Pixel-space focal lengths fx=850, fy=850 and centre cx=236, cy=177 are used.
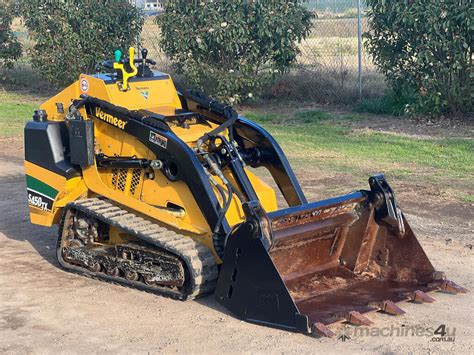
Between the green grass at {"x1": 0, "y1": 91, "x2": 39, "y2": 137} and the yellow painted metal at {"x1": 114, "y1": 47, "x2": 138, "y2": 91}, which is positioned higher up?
the yellow painted metal at {"x1": 114, "y1": 47, "x2": 138, "y2": 91}

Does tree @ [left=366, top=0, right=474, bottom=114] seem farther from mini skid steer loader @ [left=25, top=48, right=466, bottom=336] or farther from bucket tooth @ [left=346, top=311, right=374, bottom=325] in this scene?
bucket tooth @ [left=346, top=311, right=374, bottom=325]

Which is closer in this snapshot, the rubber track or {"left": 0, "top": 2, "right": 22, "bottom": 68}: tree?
the rubber track

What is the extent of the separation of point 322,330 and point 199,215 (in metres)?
1.57

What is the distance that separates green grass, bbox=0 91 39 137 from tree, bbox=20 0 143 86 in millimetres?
1007

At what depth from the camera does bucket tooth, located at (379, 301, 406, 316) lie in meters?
6.27

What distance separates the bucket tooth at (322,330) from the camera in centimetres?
588

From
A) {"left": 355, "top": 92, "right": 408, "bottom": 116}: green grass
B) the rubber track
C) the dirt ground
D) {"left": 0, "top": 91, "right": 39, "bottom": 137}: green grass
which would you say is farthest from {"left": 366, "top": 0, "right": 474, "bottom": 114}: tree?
the rubber track

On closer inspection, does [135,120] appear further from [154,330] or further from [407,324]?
[407,324]

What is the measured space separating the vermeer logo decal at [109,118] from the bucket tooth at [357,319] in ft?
8.57

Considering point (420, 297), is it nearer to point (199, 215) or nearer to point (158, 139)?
point (199, 215)

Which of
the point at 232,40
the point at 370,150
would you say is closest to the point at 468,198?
the point at 370,150

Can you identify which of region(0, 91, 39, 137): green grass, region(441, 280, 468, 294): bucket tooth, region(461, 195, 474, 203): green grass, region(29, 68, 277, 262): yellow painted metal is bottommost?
region(461, 195, 474, 203): green grass

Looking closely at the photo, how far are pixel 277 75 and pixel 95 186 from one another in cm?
975

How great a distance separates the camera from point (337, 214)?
693 cm
